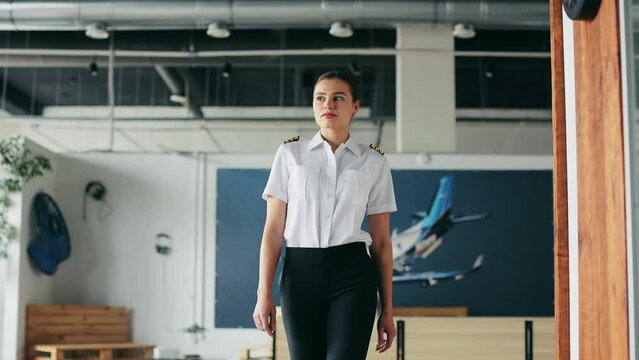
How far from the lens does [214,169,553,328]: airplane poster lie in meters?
8.08

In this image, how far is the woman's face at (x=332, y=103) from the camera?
2582mm

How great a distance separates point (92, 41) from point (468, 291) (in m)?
4.90

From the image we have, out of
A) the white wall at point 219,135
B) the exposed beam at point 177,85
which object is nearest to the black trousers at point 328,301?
the exposed beam at point 177,85

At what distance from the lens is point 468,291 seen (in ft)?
26.6

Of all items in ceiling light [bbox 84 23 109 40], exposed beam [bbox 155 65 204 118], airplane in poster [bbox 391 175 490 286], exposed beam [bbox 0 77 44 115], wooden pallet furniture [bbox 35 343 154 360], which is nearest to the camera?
wooden pallet furniture [bbox 35 343 154 360]

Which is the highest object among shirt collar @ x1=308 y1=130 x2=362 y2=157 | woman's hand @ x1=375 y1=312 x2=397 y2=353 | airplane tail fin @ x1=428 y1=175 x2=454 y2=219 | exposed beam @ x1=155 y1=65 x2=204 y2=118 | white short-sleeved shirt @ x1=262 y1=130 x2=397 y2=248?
exposed beam @ x1=155 y1=65 x2=204 y2=118

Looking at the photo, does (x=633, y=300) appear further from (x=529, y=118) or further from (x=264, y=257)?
(x=529, y=118)

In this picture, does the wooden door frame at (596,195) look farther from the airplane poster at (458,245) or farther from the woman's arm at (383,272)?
the airplane poster at (458,245)

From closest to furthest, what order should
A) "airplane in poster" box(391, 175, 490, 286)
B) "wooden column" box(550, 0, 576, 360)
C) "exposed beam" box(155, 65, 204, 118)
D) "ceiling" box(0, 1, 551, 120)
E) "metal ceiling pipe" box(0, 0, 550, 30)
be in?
"wooden column" box(550, 0, 576, 360), "metal ceiling pipe" box(0, 0, 550, 30), "airplane in poster" box(391, 175, 490, 286), "ceiling" box(0, 1, 551, 120), "exposed beam" box(155, 65, 204, 118)

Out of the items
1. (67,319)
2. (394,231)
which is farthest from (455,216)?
(67,319)

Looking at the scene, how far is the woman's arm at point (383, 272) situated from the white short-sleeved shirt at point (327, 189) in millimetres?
45

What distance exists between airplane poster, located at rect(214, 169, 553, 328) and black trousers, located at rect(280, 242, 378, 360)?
5.63m

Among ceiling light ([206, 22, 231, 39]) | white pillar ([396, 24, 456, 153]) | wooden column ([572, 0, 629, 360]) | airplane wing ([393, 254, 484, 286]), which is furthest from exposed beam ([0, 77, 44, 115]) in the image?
wooden column ([572, 0, 629, 360])

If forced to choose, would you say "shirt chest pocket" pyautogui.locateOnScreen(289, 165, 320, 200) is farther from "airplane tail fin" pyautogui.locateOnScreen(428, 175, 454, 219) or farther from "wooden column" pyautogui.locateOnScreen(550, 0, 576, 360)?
"airplane tail fin" pyautogui.locateOnScreen(428, 175, 454, 219)
